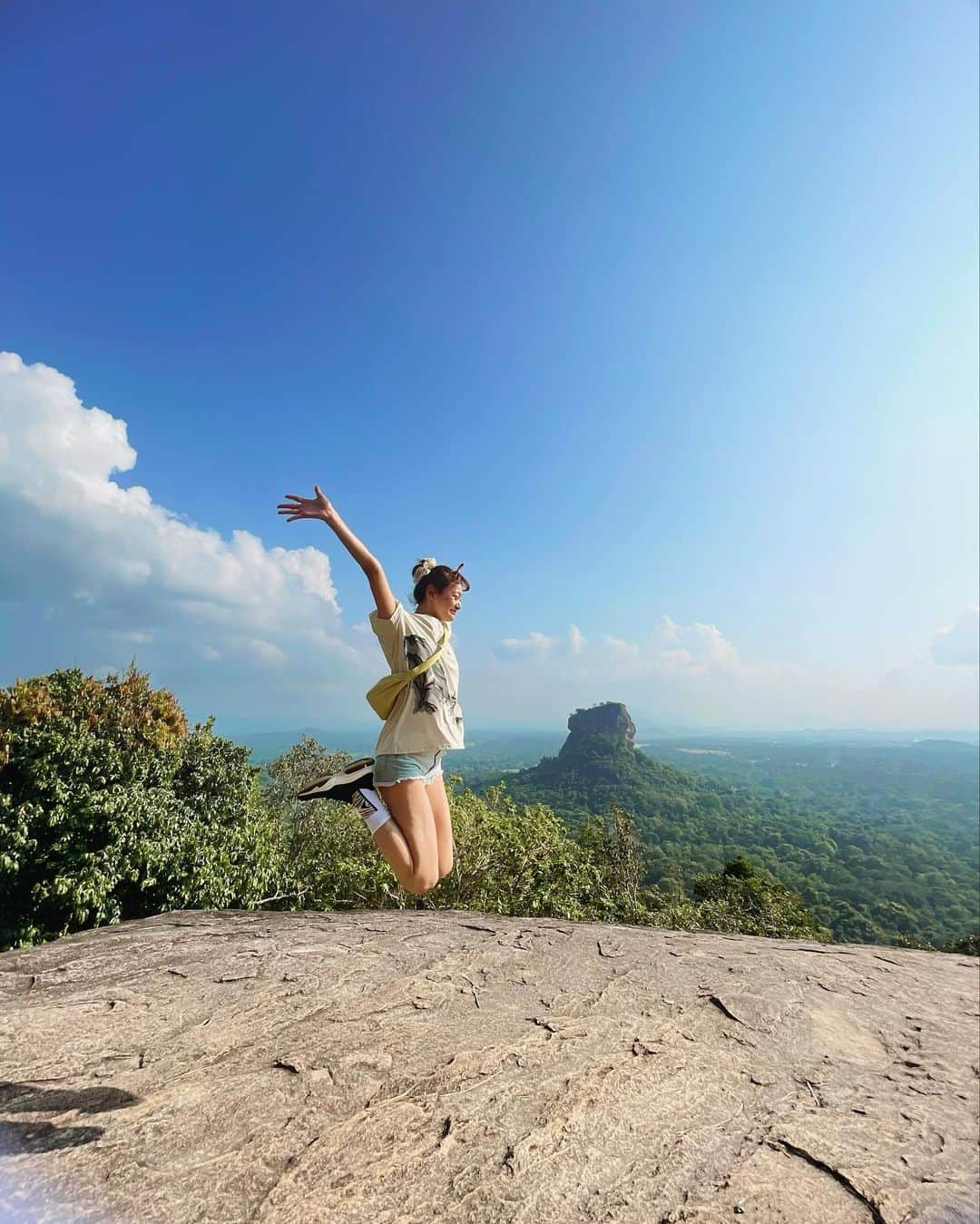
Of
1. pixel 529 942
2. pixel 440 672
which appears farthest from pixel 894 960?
pixel 440 672

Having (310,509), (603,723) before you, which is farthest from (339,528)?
(603,723)

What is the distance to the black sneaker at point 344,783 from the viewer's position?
3.91 m

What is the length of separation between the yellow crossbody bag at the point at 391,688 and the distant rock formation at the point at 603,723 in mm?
117958

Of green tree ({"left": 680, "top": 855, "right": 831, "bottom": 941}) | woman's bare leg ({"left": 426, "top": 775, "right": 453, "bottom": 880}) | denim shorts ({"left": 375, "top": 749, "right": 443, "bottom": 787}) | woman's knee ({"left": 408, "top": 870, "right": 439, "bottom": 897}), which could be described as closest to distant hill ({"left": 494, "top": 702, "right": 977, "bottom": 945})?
green tree ({"left": 680, "top": 855, "right": 831, "bottom": 941})

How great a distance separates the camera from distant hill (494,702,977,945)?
52312 millimetres

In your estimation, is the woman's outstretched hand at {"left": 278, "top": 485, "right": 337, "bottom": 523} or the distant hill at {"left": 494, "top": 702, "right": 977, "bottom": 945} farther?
the distant hill at {"left": 494, "top": 702, "right": 977, "bottom": 945}

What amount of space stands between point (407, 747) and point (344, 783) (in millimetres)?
626

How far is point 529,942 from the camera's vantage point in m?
8.16

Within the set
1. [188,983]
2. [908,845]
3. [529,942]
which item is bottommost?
[908,845]

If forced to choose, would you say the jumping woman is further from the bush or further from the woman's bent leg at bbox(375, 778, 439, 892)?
the bush

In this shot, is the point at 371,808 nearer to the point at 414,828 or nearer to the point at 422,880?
the point at 414,828

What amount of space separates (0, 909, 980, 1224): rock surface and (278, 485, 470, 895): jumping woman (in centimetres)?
234

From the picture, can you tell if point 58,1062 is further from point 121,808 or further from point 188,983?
point 121,808

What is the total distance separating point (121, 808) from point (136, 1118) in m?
7.73
